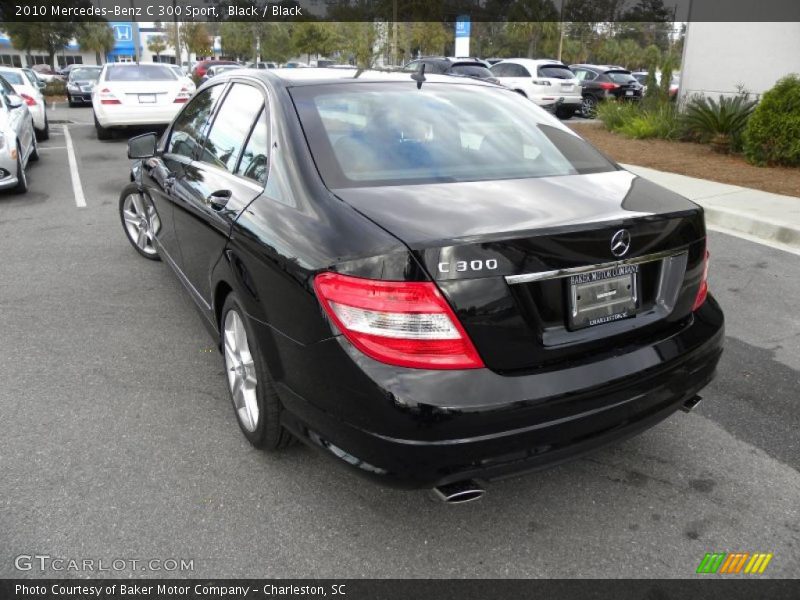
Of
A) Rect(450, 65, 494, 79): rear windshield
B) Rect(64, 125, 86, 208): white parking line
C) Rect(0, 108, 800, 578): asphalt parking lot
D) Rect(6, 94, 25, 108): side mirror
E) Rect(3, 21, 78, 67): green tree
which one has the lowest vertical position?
Rect(0, 108, 800, 578): asphalt parking lot

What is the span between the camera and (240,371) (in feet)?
9.91

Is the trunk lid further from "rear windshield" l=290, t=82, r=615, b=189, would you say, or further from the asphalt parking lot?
the asphalt parking lot

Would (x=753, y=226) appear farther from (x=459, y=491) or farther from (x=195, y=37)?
(x=195, y=37)

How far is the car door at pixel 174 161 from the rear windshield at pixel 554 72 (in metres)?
16.7

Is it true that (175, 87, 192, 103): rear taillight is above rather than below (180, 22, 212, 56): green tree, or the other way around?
below

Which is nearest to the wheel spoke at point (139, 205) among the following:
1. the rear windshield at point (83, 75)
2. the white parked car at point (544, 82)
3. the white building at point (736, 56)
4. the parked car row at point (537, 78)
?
the white building at point (736, 56)

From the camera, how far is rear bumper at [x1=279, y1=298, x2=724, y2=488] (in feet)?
6.69

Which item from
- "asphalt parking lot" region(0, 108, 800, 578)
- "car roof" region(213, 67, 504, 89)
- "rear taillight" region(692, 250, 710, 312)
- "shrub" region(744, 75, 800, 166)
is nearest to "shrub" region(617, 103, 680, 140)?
"shrub" region(744, 75, 800, 166)

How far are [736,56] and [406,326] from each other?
13056mm

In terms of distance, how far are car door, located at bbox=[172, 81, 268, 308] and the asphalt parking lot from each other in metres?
0.72

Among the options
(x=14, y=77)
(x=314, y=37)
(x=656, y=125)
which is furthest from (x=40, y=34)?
(x=656, y=125)

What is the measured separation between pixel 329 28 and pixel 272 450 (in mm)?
52960

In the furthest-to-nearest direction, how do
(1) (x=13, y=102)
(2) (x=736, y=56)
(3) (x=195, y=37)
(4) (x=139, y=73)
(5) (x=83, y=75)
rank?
(3) (x=195, y=37)
(5) (x=83, y=75)
(4) (x=139, y=73)
(2) (x=736, y=56)
(1) (x=13, y=102)
